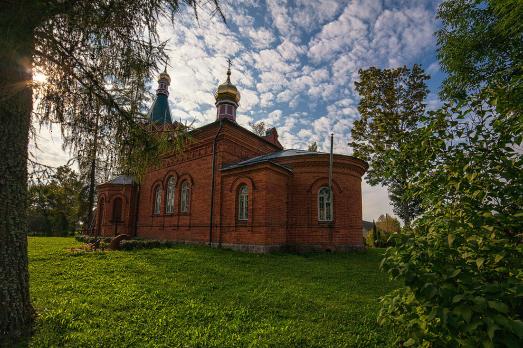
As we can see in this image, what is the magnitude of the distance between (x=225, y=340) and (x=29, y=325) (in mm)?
2454

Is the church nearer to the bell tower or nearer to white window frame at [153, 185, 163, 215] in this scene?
white window frame at [153, 185, 163, 215]

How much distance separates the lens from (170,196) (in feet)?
53.5

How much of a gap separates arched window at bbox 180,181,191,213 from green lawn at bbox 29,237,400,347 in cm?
622

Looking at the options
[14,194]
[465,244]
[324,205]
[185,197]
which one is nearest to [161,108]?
[185,197]

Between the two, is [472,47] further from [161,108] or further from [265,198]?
[161,108]

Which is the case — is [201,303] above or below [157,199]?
below

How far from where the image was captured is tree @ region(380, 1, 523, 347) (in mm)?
1452

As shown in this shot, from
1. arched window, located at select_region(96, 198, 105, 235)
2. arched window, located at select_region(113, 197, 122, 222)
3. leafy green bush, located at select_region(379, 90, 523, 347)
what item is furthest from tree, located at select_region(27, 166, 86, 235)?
arched window, located at select_region(96, 198, 105, 235)

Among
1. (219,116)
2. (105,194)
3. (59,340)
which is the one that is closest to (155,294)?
(59,340)

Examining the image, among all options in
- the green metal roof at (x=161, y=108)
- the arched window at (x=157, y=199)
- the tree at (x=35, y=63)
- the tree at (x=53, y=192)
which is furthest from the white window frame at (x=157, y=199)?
the tree at (x=35, y=63)

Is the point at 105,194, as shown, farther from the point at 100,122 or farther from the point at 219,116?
the point at 100,122

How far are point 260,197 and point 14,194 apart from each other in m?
8.56

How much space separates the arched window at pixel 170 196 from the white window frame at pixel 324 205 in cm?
847

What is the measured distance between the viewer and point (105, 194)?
19.6 meters
